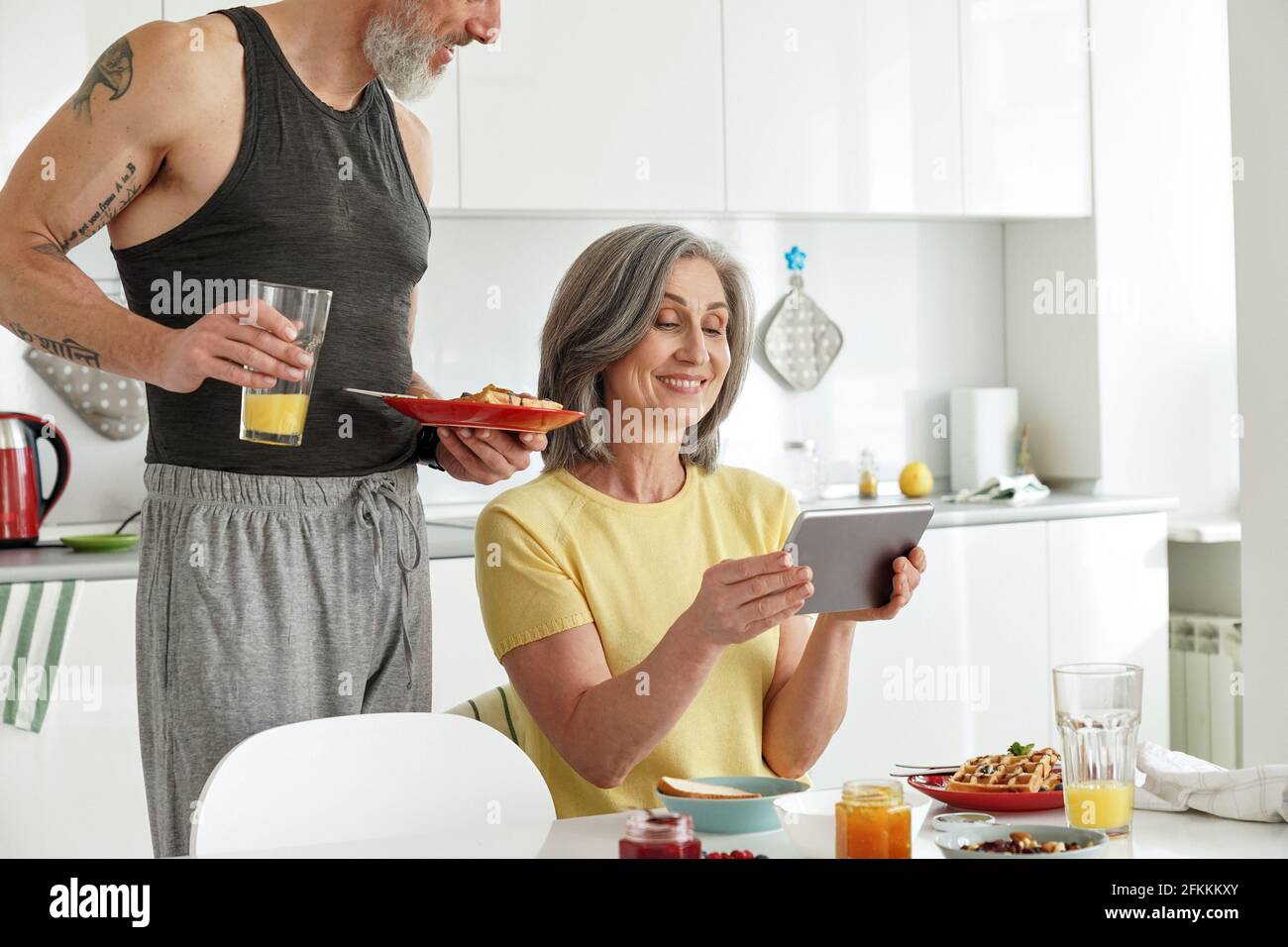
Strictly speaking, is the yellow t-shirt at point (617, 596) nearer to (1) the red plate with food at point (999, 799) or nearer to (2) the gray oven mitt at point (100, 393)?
(1) the red plate with food at point (999, 799)

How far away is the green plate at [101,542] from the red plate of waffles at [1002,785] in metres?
1.73

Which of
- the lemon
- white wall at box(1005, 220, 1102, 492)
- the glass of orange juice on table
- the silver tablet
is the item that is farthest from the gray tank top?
white wall at box(1005, 220, 1102, 492)

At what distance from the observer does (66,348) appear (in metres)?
1.45

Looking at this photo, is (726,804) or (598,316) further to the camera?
(598,316)

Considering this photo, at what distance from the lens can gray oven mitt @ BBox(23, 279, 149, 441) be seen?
2.89m

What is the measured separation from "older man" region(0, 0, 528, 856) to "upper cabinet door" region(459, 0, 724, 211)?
55.3 inches

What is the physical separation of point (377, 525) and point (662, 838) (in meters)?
0.70

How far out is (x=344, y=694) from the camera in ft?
5.04

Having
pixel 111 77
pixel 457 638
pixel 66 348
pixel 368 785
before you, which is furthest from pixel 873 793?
pixel 457 638

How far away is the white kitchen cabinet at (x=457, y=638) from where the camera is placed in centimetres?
270

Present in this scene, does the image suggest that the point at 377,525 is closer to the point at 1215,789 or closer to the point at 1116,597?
the point at 1215,789

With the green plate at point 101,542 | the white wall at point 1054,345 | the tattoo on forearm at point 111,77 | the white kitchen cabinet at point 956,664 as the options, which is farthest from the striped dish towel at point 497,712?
the white wall at point 1054,345

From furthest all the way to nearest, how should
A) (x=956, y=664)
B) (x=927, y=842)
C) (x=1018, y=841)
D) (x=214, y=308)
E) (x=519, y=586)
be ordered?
(x=956, y=664) → (x=519, y=586) → (x=214, y=308) → (x=927, y=842) → (x=1018, y=841)
